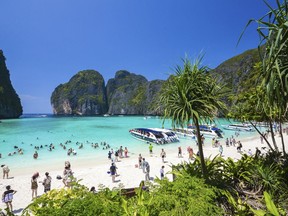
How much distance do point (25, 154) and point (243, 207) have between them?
105 feet

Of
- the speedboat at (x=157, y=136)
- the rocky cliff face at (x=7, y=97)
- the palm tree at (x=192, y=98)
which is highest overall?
the rocky cliff face at (x=7, y=97)

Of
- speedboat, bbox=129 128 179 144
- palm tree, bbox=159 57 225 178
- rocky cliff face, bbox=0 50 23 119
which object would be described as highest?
rocky cliff face, bbox=0 50 23 119

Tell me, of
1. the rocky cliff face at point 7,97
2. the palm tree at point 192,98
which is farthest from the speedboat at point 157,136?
the rocky cliff face at point 7,97

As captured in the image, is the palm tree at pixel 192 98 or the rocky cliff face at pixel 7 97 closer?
the palm tree at pixel 192 98

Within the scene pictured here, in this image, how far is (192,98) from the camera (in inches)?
212

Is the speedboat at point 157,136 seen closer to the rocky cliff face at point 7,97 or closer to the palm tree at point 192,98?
the palm tree at point 192,98

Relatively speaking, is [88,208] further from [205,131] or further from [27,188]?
[205,131]

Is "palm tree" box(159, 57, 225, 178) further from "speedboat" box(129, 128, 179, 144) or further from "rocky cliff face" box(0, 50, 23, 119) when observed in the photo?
"rocky cliff face" box(0, 50, 23, 119)

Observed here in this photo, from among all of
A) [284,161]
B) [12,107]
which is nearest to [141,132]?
[284,161]

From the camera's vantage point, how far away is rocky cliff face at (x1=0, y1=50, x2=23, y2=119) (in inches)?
4891

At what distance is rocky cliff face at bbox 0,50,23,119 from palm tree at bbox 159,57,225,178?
145716 millimetres

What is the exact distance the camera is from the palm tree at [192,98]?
17.2 feet

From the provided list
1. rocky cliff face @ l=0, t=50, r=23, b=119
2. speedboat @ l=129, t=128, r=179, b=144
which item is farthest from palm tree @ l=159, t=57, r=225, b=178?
rocky cliff face @ l=0, t=50, r=23, b=119

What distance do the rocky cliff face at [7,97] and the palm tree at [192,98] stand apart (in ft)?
478
